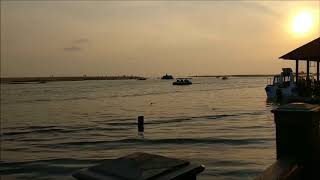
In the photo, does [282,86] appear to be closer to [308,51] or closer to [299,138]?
[308,51]

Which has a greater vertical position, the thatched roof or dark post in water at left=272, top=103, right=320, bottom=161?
the thatched roof

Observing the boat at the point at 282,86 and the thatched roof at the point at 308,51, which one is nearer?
the thatched roof at the point at 308,51

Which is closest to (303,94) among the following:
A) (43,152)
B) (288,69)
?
(43,152)

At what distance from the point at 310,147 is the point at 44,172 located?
1301 centimetres

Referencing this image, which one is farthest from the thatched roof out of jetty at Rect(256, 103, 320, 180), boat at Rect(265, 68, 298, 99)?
boat at Rect(265, 68, 298, 99)

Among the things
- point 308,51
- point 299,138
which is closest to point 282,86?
point 308,51

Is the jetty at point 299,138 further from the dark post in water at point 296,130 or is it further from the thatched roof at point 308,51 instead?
the thatched roof at point 308,51

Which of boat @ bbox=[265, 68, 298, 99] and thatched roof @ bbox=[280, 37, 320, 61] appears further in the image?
boat @ bbox=[265, 68, 298, 99]

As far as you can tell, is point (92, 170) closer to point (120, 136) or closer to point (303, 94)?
point (303, 94)

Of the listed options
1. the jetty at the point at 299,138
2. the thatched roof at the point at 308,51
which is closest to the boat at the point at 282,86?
the thatched roof at the point at 308,51

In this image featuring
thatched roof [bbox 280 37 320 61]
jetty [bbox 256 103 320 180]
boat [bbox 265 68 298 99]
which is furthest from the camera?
boat [bbox 265 68 298 99]

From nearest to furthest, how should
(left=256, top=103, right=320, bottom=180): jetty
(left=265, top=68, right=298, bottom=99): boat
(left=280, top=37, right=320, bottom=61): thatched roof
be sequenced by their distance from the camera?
(left=256, top=103, right=320, bottom=180): jetty → (left=280, top=37, right=320, bottom=61): thatched roof → (left=265, top=68, right=298, bottom=99): boat

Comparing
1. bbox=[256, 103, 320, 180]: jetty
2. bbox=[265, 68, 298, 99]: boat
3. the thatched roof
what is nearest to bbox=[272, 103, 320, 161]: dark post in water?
bbox=[256, 103, 320, 180]: jetty

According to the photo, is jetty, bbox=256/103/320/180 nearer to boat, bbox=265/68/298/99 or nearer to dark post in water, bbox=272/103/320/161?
dark post in water, bbox=272/103/320/161
